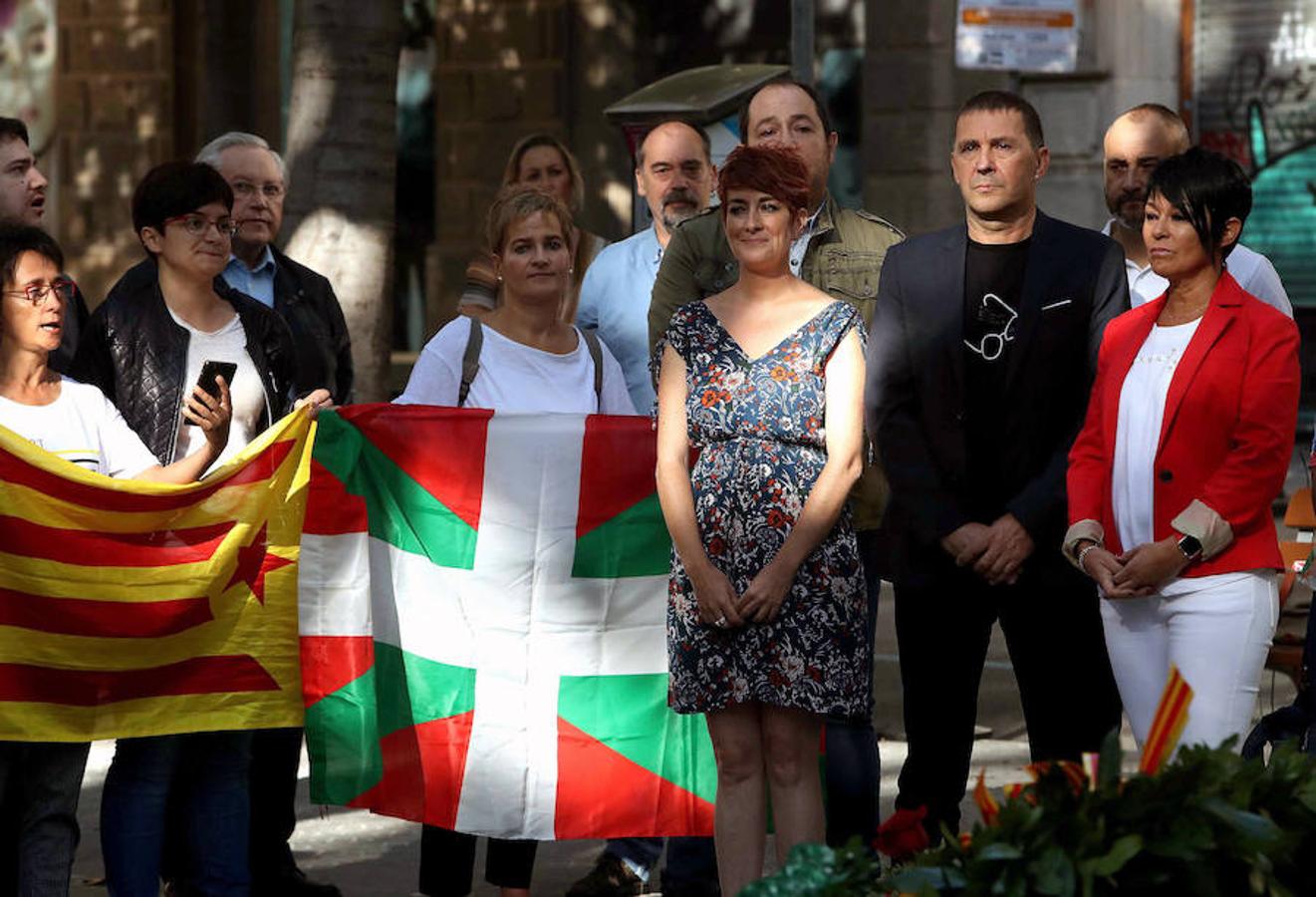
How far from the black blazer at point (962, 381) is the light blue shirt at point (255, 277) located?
2.00 meters

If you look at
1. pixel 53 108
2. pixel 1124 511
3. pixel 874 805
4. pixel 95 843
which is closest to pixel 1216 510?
pixel 1124 511

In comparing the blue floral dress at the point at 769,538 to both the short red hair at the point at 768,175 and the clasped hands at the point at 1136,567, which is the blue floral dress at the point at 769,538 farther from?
the clasped hands at the point at 1136,567

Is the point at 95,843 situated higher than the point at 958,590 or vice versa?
the point at 958,590

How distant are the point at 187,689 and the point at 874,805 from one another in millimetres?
1830

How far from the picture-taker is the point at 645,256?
6.90m

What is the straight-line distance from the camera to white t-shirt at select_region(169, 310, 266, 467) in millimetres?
5898

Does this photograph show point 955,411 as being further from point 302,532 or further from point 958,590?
point 302,532

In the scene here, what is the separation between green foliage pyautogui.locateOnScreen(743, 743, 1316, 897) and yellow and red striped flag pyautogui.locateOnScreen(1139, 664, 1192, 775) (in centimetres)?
2

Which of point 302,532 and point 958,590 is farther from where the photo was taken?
point 302,532

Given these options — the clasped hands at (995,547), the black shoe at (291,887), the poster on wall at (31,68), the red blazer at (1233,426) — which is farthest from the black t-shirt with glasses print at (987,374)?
the poster on wall at (31,68)

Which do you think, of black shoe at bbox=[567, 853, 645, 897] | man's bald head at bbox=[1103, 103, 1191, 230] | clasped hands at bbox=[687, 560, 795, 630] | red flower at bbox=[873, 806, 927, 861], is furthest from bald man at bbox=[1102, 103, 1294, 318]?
red flower at bbox=[873, 806, 927, 861]

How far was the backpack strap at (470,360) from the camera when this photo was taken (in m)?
6.09

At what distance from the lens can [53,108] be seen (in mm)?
17531

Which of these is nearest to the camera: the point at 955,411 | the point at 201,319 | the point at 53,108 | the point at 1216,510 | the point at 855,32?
the point at 1216,510
